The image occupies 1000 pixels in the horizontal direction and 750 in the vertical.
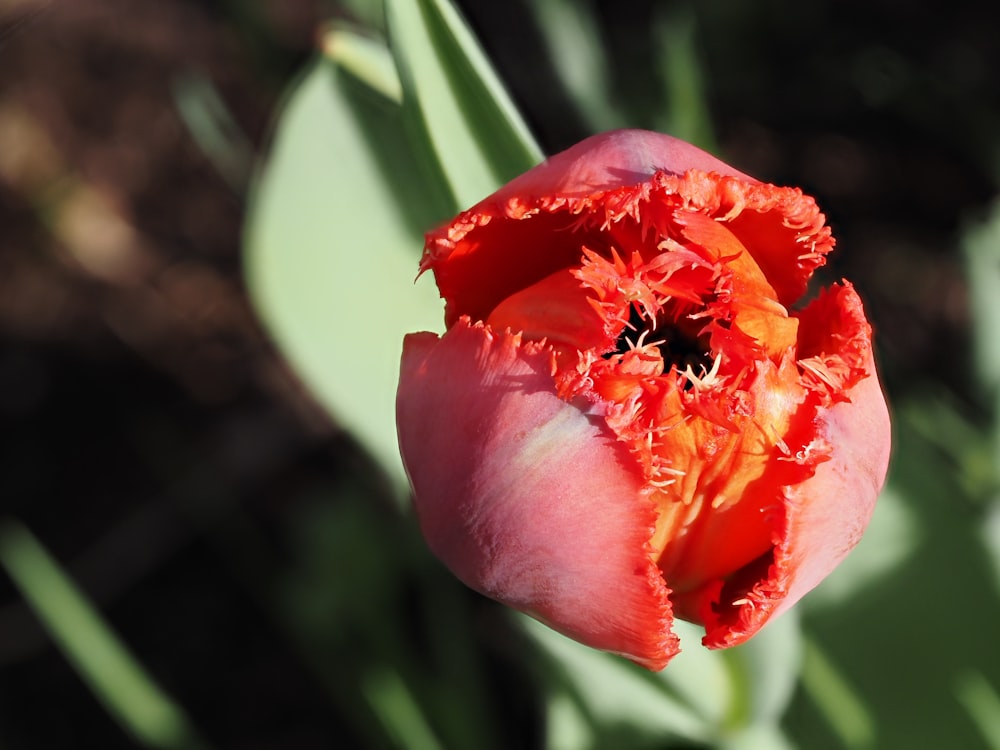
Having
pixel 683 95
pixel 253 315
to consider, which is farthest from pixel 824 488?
pixel 253 315

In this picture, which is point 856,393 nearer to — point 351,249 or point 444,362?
point 444,362

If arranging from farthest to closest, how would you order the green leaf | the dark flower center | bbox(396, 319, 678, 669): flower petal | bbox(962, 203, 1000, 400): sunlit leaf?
bbox(962, 203, 1000, 400): sunlit leaf
the green leaf
the dark flower center
bbox(396, 319, 678, 669): flower petal

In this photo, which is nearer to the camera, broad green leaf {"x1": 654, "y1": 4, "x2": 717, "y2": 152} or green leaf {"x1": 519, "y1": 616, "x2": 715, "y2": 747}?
green leaf {"x1": 519, "y1": 616, "x2": 715, "y2": 747}

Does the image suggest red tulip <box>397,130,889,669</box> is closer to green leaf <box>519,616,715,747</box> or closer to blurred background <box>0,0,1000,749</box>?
green leaf <box>519,616,715,747</box>

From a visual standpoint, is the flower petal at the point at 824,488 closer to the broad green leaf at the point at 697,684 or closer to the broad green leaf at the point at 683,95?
the broad green leaf at the point at 697,684

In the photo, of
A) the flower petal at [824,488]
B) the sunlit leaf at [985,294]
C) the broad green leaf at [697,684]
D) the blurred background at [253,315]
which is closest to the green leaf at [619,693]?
the broad green leaf at [697,684]

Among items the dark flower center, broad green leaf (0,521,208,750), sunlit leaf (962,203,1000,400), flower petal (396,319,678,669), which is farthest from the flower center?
broad green leaf (0,521,208,750)
